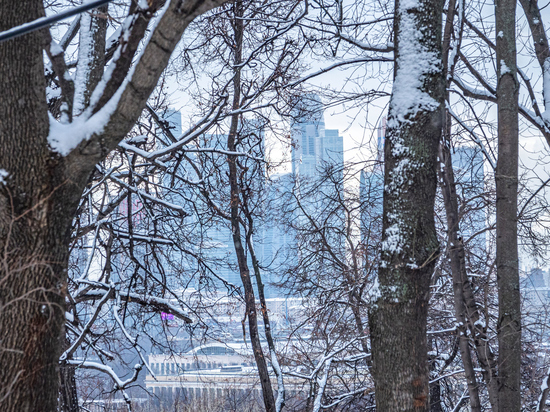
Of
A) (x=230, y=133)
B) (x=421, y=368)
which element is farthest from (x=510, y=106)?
(x=230, y=133)

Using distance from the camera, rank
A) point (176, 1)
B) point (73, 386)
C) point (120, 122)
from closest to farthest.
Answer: point (176, 1) → point (120, 122) → point (73, 386)

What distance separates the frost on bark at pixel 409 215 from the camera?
132 inches

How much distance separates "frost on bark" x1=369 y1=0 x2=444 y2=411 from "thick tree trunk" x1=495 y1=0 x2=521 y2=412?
1.90 m

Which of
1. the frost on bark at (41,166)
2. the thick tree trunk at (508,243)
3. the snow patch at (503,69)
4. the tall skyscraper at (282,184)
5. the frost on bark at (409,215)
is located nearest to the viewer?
the frost on bark at (41,166)

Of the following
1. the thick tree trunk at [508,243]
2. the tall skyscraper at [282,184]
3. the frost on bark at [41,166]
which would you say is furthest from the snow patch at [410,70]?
the tall skyscraper at [282,184]

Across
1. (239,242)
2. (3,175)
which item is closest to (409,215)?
(3,175)

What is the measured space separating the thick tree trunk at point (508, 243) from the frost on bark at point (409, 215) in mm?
1898

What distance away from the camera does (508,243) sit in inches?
208

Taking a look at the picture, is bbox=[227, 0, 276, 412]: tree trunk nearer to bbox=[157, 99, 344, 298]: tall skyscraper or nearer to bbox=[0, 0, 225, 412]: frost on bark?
bbox=[157, 99, 344, 298]: tall skyscraper

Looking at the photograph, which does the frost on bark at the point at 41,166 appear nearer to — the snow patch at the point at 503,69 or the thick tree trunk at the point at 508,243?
the thick tree trunk at the point at 508,243

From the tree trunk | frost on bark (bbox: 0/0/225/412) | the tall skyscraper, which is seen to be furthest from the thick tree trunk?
the tree trunk

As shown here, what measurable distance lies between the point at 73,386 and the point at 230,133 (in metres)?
5.80

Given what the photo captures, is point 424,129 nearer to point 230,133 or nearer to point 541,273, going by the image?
point 541,273

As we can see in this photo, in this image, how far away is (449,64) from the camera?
20.9 ft
